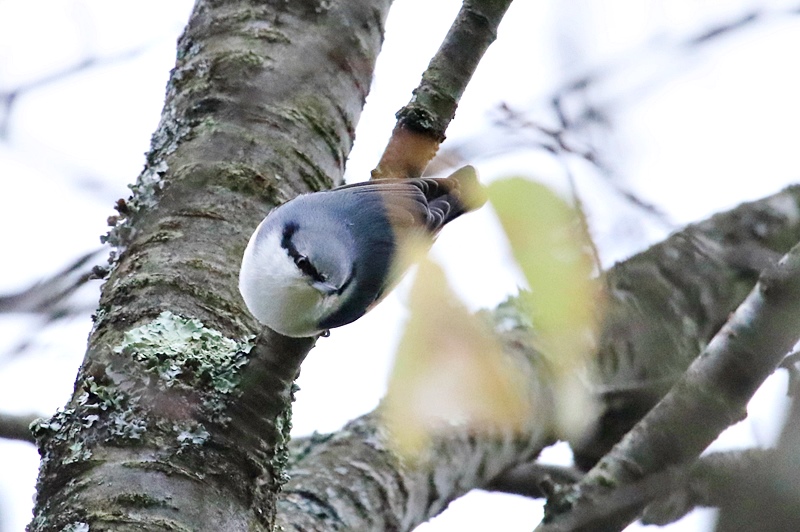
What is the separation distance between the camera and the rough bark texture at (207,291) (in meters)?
1.21

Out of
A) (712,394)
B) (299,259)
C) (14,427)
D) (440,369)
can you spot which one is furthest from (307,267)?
(14,427)

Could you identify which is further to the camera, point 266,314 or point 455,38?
point 455,38

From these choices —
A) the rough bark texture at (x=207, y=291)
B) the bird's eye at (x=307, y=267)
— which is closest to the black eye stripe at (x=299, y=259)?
the bird's eye at (x=307, y=267)

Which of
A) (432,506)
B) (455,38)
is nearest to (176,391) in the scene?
(455,38)

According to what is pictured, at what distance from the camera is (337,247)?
1.50m

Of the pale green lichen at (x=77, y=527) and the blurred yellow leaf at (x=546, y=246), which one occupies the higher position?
the blurred yellow leaf at (x=546, y=246)

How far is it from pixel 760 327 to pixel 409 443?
25.6 inches

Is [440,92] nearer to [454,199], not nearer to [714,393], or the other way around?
[454,199]

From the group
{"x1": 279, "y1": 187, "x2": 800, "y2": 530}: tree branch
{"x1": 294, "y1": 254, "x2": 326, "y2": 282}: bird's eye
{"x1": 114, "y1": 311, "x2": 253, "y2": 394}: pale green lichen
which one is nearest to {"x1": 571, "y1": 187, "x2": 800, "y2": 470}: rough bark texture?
{"x1": 279, "y1": 187, "x2": 800, "y2": 530}: tree branch

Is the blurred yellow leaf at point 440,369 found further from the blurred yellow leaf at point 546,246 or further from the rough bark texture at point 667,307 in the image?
the rough bark texture at point 667,307

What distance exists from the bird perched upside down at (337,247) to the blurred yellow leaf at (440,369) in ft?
0.29

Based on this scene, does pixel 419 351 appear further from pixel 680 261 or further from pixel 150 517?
pixel 680 261

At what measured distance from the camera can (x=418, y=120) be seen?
1426 mm

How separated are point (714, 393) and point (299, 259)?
70 cm
